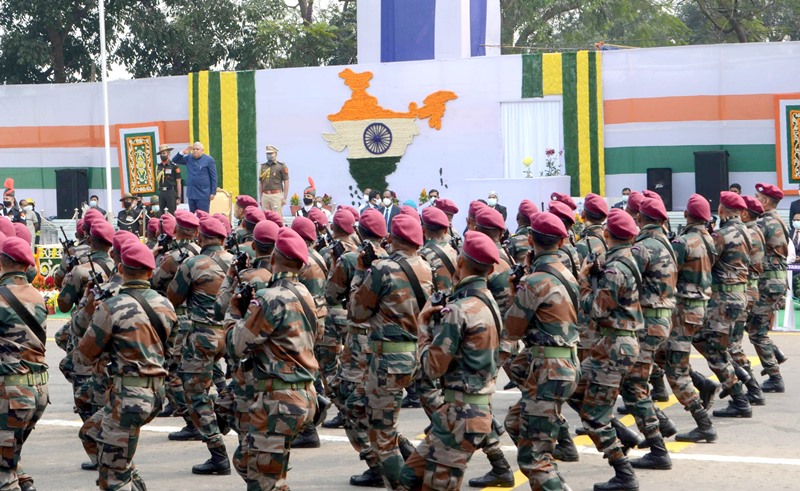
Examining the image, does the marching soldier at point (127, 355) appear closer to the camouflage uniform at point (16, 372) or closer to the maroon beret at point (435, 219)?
the camouflage uniform at point (16, 372)

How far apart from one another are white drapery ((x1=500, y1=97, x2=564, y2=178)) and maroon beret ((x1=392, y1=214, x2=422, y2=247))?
16153 millimetres

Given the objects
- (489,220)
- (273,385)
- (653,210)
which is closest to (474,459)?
(489,220)

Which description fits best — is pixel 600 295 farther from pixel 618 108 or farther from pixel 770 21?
pixel 770 21

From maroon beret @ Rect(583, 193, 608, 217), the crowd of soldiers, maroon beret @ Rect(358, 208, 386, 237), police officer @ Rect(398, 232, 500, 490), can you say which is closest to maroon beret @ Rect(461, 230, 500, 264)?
the crowd of soldiers

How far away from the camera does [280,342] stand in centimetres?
772

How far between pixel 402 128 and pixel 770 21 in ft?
87.8

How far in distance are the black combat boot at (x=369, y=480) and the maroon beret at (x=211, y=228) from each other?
2579mm

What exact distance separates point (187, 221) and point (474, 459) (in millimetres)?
3596

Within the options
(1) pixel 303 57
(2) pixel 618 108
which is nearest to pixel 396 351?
(2) pixel 618 108

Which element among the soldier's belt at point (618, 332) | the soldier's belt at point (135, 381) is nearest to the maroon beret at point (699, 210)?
the soldier's belt at point (618, 332)

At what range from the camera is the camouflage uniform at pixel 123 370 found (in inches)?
316

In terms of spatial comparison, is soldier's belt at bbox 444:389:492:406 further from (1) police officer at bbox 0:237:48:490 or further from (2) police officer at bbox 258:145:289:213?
(2) police officer at bbox 258:145:289:213

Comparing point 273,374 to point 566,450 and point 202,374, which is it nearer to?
point 202,374

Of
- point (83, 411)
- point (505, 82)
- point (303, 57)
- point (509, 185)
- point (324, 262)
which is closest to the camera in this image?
point (83, 411)
